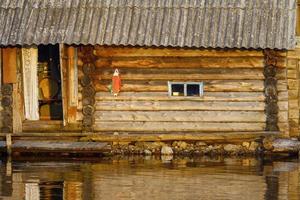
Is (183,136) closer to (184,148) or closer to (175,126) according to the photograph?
(184,148)

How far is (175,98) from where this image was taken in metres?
25.9

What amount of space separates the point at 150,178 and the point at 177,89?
557 centimetres

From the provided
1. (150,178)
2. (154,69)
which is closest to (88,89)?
(154,69)

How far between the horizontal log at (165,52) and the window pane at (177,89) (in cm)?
75

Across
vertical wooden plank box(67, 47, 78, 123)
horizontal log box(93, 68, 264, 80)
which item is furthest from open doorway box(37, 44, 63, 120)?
horizontal log box(93, 68, 264, 80)

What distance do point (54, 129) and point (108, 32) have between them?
2.70 m

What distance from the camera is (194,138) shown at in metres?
25.3

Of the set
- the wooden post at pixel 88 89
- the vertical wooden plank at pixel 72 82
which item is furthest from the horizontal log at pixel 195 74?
the vertical wooden plank at pixel 72 82

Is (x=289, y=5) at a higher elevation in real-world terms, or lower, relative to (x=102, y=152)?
higher

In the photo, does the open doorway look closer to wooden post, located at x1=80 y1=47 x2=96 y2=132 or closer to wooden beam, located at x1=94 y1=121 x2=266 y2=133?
wooden post, located at x1=80 y1=47 x2=96 y2=132

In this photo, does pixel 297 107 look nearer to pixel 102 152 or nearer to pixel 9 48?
pixel 102 152

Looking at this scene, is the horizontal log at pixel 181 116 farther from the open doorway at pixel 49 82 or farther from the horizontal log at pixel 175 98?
the open doorway at pixel 49 82

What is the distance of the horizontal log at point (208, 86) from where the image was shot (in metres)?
25.7

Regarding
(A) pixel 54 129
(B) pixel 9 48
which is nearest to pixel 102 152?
(A) pixel 54 129
